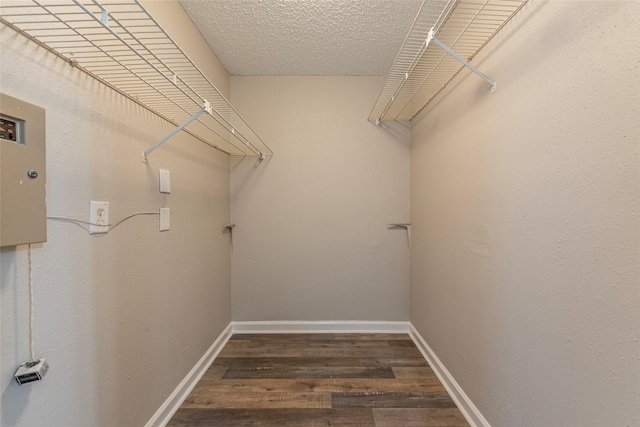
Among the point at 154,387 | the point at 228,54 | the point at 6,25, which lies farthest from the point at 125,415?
the point at 228,54

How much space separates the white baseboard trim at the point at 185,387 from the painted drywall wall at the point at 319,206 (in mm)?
351

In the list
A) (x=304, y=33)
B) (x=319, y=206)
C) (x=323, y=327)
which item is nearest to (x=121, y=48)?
(x=304, y=33)

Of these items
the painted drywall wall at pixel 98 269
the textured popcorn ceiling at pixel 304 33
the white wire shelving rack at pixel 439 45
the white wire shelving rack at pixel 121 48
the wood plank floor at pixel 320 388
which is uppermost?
the textured popcorn ceiling at pixel 304 33

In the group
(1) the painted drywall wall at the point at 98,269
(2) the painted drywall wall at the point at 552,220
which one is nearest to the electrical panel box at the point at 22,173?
(1) the painted drywall wall at the point at 98,269

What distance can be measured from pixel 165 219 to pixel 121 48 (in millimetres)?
741

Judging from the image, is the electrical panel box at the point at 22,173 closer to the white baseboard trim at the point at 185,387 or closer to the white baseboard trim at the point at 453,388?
the white baseboard trim at the point at 185,387

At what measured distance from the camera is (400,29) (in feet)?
5.45

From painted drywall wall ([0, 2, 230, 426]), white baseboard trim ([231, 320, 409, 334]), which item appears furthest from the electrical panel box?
white baseboard trim ([231, 320, 409, 334])

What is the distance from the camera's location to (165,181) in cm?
130

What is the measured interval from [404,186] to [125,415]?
224 cm

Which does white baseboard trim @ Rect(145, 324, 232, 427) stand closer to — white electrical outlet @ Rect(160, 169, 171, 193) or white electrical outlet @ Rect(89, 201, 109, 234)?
white electrical outlet @ Rect(89, 201, 109, 234)

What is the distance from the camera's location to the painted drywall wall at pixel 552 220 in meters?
0.64

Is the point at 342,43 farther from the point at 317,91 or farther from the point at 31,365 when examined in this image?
the point at 31,365

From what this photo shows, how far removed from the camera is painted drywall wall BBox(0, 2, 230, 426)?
2.28 ft
